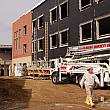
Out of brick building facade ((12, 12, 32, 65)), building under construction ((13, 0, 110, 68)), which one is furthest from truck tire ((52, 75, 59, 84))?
brick building facade ((12, 12, 32, 65))

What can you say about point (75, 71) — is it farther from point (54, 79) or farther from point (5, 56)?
point (5, 56)

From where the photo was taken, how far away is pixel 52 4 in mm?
47281

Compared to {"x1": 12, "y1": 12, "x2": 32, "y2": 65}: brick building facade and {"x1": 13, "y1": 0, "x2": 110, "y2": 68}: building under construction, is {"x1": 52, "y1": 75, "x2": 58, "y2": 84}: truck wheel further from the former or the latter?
{"x1": 12, "y1": 12, "x2": 32, "y2": 65}: brick building facade

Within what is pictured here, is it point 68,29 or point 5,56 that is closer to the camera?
point 68,29

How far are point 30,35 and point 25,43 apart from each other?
3592mm

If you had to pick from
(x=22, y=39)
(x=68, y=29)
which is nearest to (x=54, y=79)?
(x=68, y=29)

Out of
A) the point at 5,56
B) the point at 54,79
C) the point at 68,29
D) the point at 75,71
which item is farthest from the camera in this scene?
the point at 5,56

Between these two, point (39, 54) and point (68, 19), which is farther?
point (39, 54)

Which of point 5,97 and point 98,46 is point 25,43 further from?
point 5,97

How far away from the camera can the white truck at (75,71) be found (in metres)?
23.4

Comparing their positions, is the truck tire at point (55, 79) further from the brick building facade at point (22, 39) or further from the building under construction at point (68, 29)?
the brick building facade at point (22, 39)

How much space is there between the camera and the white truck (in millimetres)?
23438

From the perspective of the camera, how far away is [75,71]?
2597cm

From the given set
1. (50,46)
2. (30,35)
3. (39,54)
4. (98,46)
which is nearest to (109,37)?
(98,46)
